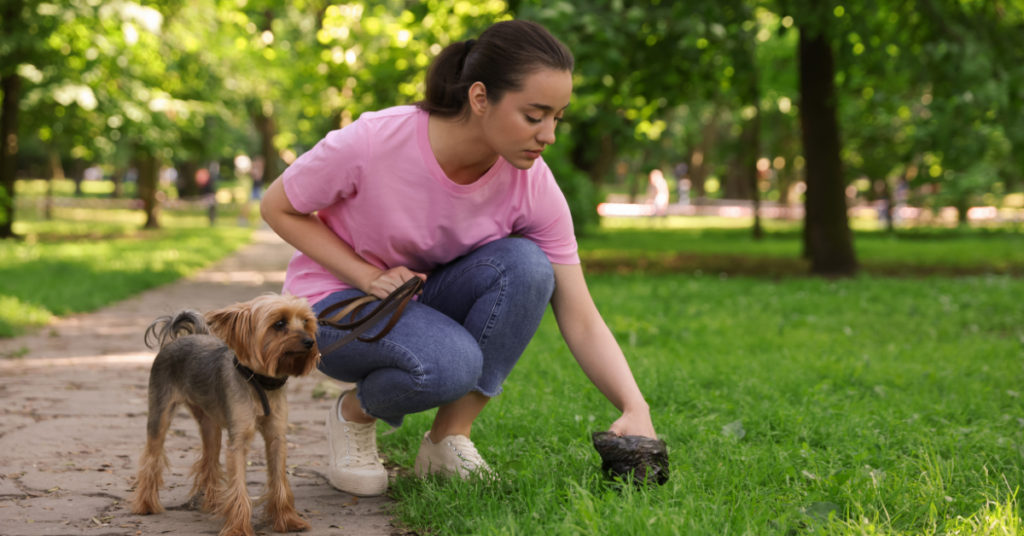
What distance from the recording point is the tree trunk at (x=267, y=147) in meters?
33.0

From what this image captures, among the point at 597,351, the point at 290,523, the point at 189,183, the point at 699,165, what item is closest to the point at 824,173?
the point at 597,351

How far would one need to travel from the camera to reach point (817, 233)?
1221 centimetres

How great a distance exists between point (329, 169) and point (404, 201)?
29 cm

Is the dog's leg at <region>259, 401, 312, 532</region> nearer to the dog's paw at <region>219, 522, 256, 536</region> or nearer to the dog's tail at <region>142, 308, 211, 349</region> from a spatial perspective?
the dog's paw at <region>219, 522, 256, 536</region>

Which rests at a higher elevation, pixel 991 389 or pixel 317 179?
pixel 317 179

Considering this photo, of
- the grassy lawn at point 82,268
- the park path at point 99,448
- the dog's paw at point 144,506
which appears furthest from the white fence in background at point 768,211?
the dog's paw at point 144,506

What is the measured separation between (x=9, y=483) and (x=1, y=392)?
6.40 ft

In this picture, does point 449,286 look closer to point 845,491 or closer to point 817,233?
point 845,491

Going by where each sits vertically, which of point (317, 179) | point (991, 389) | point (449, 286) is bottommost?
point (991, 389)

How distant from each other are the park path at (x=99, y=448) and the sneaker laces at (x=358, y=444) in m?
0.15

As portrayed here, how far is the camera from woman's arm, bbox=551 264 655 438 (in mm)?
3131

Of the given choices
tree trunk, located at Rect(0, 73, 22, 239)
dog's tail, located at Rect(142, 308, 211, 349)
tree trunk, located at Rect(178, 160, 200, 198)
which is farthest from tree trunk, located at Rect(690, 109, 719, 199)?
dog's tail, located at Rect(142, 308, 211, 349)

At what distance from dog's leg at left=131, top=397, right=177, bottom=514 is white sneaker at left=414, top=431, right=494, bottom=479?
3.15 ft

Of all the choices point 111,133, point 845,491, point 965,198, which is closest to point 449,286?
point 845,491
